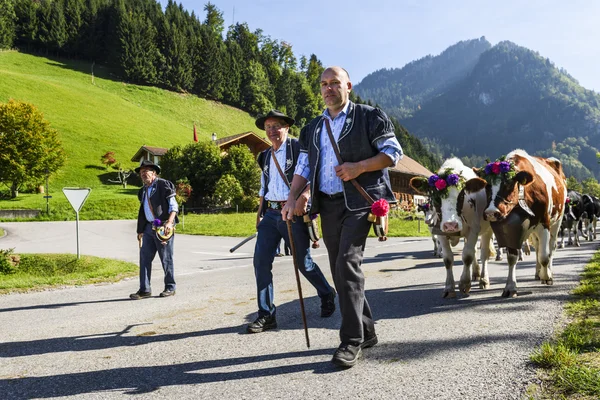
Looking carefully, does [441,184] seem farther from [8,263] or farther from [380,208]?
[8,263]

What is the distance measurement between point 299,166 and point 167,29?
119m

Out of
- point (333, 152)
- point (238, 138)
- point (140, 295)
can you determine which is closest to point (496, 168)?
point (333, 152)

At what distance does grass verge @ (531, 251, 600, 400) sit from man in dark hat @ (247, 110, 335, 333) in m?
2.52

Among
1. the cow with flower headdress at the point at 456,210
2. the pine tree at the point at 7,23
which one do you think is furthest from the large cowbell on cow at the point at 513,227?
the pine tree at the point at 7,23

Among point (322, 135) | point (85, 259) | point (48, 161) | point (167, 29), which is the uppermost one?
point (167, 29)

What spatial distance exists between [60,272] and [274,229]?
9765 millimetres

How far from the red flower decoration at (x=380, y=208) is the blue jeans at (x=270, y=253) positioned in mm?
1439

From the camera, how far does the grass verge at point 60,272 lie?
29.7ft

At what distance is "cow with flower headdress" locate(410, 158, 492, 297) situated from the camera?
6.09 m

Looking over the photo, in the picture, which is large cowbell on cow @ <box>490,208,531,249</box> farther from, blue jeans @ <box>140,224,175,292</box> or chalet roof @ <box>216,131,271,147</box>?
chalet roof @ <box>216,131,271,147</box>

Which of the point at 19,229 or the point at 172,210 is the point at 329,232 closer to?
the point at 172,210

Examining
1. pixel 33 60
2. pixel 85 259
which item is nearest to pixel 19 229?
pixel 85 259

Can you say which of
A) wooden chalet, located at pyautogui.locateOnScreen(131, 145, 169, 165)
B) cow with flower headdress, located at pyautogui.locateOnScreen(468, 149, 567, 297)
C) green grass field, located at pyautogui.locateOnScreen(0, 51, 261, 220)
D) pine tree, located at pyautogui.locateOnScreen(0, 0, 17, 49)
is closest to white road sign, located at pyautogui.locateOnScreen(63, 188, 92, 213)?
cow with flower headdress, located at pyautogui.locateOnScreen(468, 149, 567, 297)

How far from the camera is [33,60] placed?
9975 centimetres
